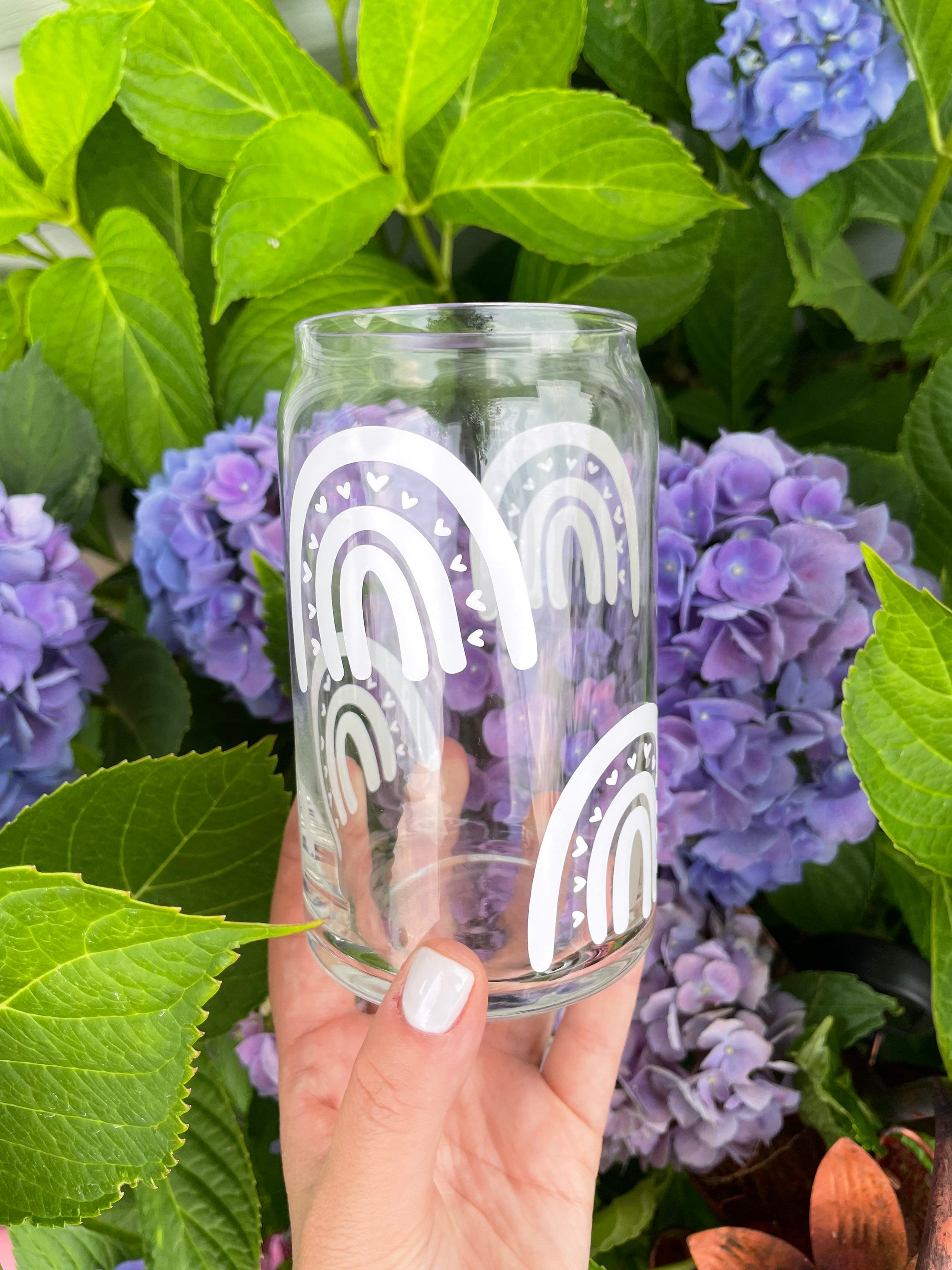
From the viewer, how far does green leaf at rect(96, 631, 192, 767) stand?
1.80 ft

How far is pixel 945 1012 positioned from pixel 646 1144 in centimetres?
21

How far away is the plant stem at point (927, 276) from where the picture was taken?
0.59 metres

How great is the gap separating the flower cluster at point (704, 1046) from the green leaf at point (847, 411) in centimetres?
31

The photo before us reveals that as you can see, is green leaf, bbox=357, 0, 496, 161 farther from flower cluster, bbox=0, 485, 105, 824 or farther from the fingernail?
the fingernail

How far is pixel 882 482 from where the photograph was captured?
54 centimetres

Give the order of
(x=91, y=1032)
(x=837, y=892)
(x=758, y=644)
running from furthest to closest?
(x=837, y=892), (x=758, y=644), (x=91, y=1032)

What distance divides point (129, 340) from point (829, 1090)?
1.81 ft

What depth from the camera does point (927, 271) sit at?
0.60m

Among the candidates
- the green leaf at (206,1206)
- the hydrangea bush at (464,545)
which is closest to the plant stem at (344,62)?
the hydrangea bush at (464,545)

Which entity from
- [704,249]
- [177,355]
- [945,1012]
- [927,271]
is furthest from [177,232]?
[945,1012]

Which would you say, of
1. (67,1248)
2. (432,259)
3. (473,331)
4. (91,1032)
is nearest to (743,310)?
(432,259)

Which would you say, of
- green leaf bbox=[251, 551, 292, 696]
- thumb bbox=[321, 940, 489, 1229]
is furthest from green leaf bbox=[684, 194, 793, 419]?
thumb bbox=[321, 940, 489, 1229]

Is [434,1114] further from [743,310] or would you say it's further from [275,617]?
[743,310]

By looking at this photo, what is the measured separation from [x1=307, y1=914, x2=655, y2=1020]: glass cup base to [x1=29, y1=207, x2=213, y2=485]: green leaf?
0.30 m
